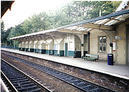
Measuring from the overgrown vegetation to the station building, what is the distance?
1067 centimetres

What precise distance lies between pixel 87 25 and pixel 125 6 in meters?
3.92

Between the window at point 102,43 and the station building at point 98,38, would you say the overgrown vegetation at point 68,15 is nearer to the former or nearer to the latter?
the station building at point 98,38

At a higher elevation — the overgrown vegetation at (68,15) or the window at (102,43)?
the overgrown vegetation at (68,15)

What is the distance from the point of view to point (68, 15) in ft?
114

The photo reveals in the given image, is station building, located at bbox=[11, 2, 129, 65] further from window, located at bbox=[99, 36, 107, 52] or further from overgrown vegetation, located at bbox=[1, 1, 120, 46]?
overgrown vegetation, located at bbox=[1, 1, 120, 46]

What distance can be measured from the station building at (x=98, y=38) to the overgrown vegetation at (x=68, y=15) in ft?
35.0

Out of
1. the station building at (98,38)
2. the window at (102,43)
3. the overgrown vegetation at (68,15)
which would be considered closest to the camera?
the station building at (98,38)

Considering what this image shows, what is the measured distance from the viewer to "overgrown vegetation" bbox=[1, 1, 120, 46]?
1036 inches

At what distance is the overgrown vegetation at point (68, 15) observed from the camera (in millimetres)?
26316

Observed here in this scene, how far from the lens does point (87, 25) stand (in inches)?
400

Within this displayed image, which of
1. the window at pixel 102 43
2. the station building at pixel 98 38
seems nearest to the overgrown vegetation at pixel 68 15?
the station building at pixel 98 38

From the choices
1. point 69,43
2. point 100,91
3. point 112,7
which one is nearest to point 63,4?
point 112,7

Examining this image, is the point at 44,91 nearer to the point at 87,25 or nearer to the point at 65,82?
the point at 65,82

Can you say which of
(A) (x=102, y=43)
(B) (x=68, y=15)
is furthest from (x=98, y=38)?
(B) (x=68, y=15)
